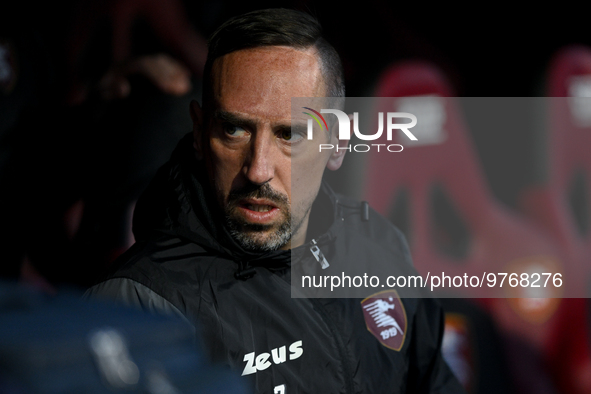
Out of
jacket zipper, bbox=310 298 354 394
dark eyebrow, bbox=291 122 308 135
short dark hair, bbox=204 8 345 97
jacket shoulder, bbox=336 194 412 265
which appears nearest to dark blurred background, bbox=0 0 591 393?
jacket shoulder, bbox=336 194 412 265

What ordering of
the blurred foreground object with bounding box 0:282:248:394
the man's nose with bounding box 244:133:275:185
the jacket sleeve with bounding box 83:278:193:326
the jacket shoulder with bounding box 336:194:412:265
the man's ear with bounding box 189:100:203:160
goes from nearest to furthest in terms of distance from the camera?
the blurred foreground object with bounding box 0:282:248:394, the jacket sleeve with bounding box 83:278:193:326, the man's nose with bounding box 244:133:275:185, the man's ear with bounding box 189:100:203:160, the jacket shoulder with bounding box 336:194:412:265

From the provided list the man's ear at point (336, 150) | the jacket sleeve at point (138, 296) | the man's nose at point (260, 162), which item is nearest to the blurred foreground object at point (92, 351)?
the jacket sleeve at point (138, 296)

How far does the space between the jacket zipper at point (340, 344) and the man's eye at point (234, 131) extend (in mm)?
398

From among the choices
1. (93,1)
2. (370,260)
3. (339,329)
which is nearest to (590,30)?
(370,260)

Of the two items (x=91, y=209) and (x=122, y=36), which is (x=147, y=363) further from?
(x=122, y=36)

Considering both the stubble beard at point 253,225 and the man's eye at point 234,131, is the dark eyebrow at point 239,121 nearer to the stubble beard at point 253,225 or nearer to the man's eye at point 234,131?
the man's eye at point 234,131

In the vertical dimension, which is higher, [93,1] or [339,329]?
[93,1]

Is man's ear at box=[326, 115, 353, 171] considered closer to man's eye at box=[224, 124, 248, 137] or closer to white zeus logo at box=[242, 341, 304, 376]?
man's eye at box=[224, 124, 248, 137]

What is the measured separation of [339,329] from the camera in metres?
1.27

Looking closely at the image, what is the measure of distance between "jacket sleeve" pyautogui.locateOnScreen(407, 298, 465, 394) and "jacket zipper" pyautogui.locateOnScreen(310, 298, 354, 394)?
9.9 inches

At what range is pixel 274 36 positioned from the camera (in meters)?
1.25

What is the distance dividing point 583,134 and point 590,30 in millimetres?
421

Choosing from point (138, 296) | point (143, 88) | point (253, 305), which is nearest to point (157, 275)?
point (138, 296)

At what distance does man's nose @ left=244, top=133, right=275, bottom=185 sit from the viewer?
1200mm
